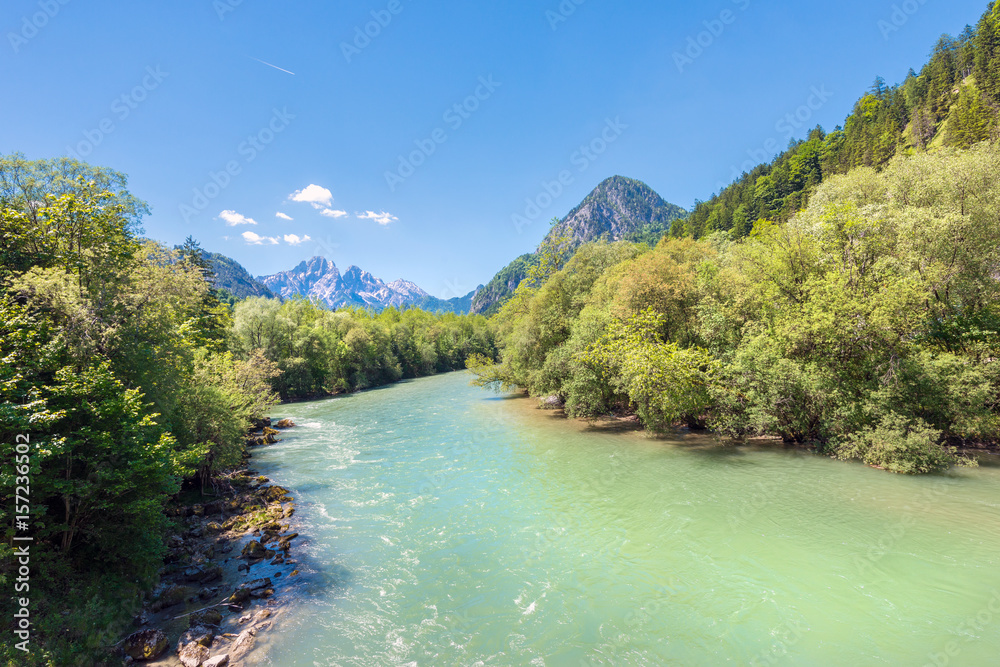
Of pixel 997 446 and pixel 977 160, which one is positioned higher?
pixel 977 160

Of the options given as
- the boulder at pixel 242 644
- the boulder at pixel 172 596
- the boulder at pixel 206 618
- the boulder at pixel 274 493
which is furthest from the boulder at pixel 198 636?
the boulder at pixel 274 493

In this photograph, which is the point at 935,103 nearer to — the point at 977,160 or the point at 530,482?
the point at 977,160

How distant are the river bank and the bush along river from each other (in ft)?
1.98

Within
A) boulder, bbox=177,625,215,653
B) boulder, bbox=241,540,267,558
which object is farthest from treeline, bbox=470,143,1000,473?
boulder, bbox=177,625,215,653

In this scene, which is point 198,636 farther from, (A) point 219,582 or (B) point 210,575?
(B) point 210,575

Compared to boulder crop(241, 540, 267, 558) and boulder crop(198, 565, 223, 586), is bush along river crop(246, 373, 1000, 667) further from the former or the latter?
boulder crop(198, 565, 223, 586)

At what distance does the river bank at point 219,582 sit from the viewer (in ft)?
26.6

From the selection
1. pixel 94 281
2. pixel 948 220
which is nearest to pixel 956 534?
pixel 948 220

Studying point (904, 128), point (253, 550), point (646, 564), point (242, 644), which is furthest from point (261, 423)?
point (904, 128)

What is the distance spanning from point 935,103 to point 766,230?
235ft

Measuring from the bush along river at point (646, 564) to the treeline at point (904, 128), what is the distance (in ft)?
76.7

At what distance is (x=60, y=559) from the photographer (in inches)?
328

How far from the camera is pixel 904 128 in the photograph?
2581 inches

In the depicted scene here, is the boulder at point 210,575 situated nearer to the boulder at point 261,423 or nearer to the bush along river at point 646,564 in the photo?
the bush along river at point 646,564
